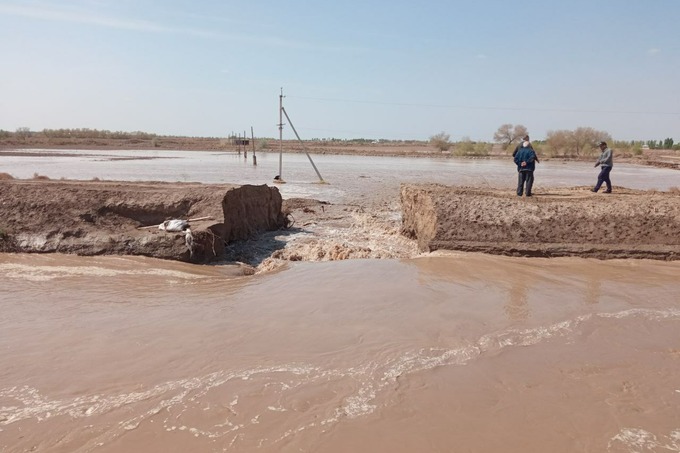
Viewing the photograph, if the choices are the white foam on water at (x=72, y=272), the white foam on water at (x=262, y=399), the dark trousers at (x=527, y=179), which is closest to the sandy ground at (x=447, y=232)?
the white foam on water at (x=72, y=272)

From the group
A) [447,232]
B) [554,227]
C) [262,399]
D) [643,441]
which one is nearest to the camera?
[643,441]

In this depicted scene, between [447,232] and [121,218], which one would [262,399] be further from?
[121,218]

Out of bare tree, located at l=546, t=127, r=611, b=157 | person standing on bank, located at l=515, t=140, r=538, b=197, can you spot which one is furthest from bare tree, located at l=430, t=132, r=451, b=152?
person standing on bank, located at l=515, t=140, r=538, b=197

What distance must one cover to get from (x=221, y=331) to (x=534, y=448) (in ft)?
10.3

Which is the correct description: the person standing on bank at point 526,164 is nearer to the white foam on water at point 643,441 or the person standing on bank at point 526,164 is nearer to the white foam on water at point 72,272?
the white foam on water at point 72,272

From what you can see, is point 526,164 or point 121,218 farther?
point 526,164

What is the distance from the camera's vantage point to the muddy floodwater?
Answer: 3184 mm

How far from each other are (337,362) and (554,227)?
19.7 ft

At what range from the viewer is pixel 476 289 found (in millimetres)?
6570

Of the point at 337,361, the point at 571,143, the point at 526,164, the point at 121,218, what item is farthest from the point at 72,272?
the point at 571,143

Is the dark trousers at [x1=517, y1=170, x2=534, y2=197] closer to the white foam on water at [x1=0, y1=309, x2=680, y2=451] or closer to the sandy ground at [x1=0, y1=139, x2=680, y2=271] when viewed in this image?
the sandy ground at [x1=0, y1=139, x2=680, y2=271]

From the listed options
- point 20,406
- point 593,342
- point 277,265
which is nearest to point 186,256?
point 277,265

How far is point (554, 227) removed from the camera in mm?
8602

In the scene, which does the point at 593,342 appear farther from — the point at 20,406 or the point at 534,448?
the point at 20,406
